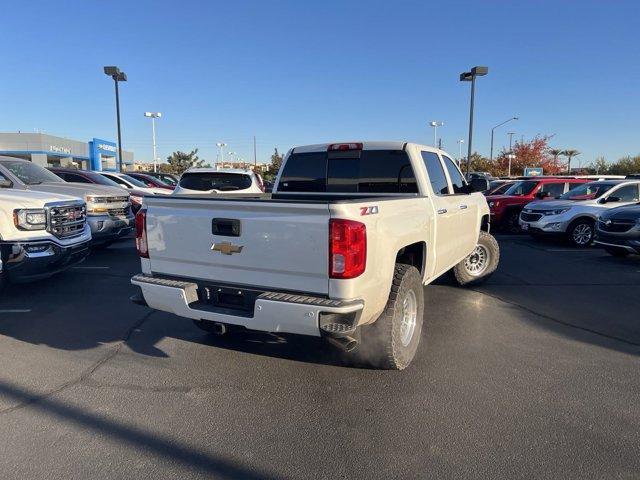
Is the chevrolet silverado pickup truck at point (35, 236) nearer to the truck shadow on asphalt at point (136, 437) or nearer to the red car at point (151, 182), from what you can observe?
the truck shadow on asphalt at point (136, 437)

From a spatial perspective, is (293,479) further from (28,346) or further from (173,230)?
(28,346)

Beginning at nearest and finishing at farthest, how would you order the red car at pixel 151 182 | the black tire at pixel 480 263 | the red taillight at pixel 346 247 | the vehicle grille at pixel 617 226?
the red taillight at pixel 346 247 → the black tire at pixel 480 263 → the vehicle grille at pixel 617 226 → the red car at pixel 151 182

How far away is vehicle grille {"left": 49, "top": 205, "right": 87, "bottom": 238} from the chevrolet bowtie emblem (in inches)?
156

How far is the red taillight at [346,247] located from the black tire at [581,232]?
10224 mm

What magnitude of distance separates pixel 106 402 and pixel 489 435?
2803 mm

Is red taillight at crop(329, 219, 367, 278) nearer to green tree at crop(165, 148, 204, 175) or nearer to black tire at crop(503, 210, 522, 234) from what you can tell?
black tire at crop(503, 210, 522, 234)

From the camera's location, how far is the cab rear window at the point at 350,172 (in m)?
4.93

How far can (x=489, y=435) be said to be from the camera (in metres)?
3.05

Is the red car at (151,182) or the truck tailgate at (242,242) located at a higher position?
the red car at (151,182)

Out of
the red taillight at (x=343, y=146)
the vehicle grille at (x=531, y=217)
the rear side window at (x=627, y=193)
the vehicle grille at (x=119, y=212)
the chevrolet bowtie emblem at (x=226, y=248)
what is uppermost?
the red taillight at (x=343, y=146)

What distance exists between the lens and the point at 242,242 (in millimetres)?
3498

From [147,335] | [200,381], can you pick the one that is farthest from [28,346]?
[200,381]

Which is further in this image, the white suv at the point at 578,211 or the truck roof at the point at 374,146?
the white suv at the point at 578,211

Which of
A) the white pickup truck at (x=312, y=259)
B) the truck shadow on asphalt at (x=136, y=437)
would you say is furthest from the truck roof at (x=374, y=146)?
the truck shadow on asphalt at (x=136, y=437)
